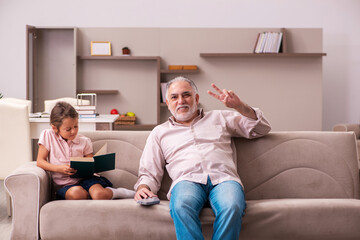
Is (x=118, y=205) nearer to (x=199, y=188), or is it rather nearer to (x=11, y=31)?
(x=199, y=188)

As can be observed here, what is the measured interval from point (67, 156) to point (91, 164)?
295 mm

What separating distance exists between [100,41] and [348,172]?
4.19 meters

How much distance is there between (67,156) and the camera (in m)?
2.41

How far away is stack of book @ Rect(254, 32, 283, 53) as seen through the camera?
577 centimetres

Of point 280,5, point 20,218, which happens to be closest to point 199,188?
point 20,218

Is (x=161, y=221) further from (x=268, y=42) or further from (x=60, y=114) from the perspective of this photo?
(x=268, y=42)

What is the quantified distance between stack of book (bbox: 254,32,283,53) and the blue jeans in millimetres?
3979

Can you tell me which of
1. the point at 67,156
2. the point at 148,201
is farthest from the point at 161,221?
the point at 67,156

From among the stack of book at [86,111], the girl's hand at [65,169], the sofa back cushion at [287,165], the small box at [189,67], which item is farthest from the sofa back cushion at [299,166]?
the small box at [189,67]

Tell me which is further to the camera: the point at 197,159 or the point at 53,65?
the point at 53,65

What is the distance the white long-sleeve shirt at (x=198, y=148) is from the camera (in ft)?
7.23

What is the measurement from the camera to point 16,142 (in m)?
3.33

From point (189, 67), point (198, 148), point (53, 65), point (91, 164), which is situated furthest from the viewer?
point (53, 65)

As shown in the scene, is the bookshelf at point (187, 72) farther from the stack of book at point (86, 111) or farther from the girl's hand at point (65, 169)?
the girl's hand at point (65, 169)
